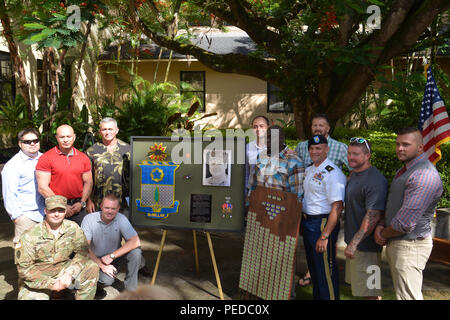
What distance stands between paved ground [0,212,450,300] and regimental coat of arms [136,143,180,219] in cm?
100

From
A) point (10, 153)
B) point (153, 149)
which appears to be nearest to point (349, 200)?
point (153, 149)

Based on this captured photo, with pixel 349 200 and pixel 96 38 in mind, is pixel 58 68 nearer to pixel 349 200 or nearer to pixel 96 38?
pixel 96 38

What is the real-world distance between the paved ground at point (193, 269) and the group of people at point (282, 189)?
0.73 m

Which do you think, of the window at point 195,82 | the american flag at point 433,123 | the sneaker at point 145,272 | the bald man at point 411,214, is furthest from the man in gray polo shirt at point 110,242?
the window at point 195,82

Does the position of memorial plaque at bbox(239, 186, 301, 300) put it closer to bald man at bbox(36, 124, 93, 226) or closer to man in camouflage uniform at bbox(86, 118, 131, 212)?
man in camouflage uniform at bbox(86, 118, 131, 212)

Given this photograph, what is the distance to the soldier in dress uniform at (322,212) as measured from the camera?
12.6 feet

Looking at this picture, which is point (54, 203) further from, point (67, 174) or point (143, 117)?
point (143, 117)

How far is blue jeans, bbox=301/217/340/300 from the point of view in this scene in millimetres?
3961

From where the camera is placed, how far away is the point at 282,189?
4.19 m

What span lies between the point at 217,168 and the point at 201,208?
497 millimetres

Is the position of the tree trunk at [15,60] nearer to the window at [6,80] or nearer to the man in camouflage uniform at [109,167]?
the window at [6,80]

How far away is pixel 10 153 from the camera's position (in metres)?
Result: 10.9

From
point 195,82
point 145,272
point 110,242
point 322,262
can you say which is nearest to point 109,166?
point 110,242

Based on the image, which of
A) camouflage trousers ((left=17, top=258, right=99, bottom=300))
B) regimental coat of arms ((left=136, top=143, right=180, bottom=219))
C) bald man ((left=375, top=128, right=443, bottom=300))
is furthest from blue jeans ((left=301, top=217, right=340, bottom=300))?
camouflage trousers ((left=17, top=258, right=99, bottom=300))
